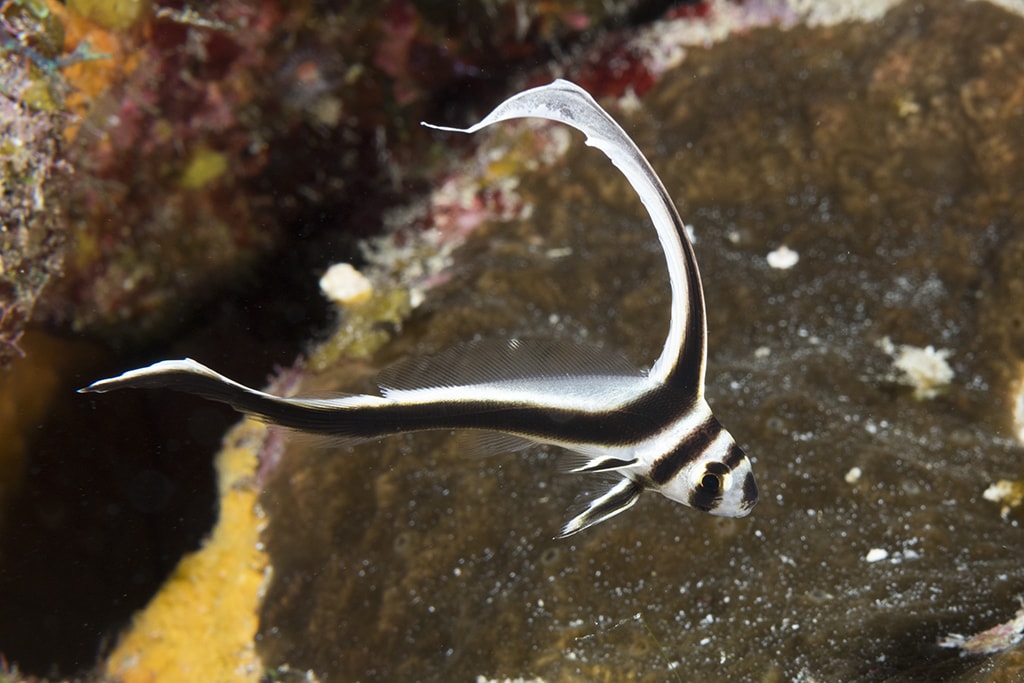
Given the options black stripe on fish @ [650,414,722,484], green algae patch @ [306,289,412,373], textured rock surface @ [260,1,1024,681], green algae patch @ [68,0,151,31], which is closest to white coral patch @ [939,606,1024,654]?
textured rock surface @ [260,1,1024,681]

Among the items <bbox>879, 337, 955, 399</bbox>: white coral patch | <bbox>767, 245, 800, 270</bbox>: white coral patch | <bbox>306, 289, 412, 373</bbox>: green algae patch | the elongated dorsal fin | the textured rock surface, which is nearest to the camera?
the elongated dorsal fin

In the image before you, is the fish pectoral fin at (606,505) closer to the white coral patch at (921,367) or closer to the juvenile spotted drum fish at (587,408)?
the juvenile spotted drum fish at (587,408)

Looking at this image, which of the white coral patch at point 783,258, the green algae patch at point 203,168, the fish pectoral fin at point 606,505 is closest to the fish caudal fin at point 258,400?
the fish pectoral fin at point 606,505

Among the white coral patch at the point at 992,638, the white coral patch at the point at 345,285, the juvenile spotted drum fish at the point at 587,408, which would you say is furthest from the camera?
the white coral patch at the point at 345,285

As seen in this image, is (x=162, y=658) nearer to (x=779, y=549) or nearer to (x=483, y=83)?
(x=779, y=549)

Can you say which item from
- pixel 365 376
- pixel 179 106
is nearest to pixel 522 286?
pixel 365 376

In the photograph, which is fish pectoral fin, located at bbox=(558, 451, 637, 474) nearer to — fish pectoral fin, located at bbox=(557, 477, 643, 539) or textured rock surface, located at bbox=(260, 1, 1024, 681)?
fish pectoral fin, located at bbox=(557, 477, 643, 539)
